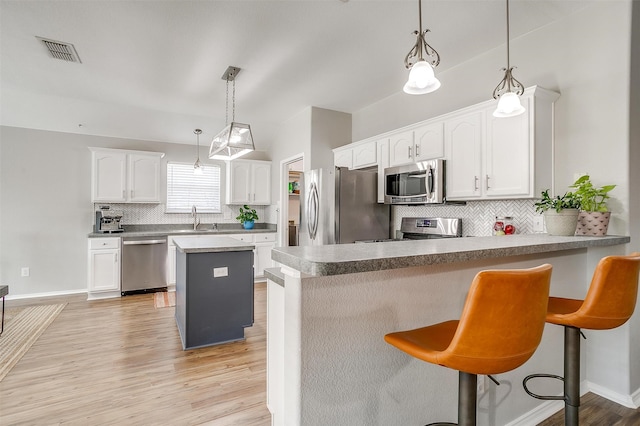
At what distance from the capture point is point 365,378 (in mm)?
1306

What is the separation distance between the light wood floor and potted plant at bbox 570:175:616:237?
7.79 feet

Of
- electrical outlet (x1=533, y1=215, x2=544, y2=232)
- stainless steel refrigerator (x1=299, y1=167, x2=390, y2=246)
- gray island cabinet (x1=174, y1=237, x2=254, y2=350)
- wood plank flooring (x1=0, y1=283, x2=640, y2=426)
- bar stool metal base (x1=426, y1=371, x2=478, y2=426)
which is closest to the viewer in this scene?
bar stool metal base (x1=426, y1=371, x2=478, y2=426)

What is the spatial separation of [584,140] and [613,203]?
1.60 ft

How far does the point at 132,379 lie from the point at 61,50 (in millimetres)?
2945

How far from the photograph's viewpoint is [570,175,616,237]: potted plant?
203 centimetres

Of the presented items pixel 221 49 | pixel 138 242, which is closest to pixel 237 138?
pixel 221 49

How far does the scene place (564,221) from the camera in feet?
6.67

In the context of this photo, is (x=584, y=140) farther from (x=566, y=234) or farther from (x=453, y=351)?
(x=453, y=351)

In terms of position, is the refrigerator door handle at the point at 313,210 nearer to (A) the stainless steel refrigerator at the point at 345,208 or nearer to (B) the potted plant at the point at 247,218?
(A) the stainless steel refrigerator at the point at 345,208

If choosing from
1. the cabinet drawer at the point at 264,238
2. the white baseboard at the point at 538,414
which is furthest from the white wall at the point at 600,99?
the cabinet drawer at the point at 264,238

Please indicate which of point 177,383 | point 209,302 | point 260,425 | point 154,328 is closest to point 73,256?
point 154,328

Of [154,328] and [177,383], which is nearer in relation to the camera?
[177,383]

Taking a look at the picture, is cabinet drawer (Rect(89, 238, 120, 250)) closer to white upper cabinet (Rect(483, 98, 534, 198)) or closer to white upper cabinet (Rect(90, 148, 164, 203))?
white upper cabinet (Rect(90, 148, 164, 203))

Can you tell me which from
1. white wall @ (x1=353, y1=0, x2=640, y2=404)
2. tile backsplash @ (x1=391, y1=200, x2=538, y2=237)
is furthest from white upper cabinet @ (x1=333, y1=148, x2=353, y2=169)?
A: white wall @ (x1=353, y1=0, x2=640, y2=404)
